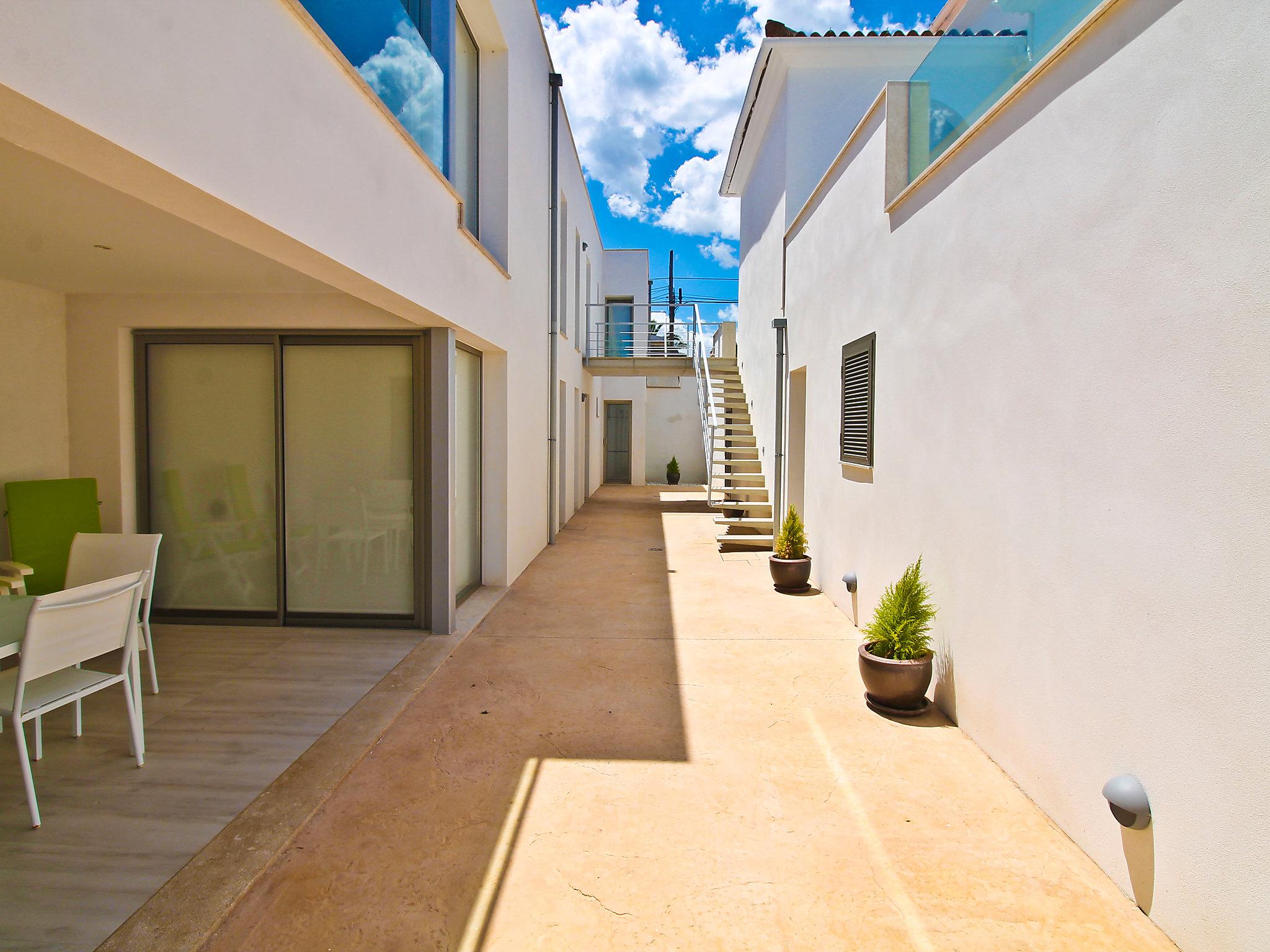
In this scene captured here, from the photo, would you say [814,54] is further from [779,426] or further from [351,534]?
[351,534]

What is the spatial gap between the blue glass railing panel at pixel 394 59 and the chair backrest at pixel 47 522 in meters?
3.17

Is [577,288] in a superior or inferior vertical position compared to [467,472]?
superior

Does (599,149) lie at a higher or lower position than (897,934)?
higher

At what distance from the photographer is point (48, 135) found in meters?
1.60

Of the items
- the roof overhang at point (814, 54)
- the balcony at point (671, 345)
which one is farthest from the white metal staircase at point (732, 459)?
the roof overhang at point (814, 54)

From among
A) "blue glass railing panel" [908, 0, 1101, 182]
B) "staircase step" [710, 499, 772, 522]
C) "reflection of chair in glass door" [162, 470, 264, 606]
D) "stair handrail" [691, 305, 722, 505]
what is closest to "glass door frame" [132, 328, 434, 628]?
"reflection of chair in glass door" [162, 470, 264, 606]

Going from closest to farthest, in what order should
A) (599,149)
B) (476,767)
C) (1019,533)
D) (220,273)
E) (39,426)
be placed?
1. (1019,533)
2. (476,767)
3. (220,273)
4. (39,426)
5. (599,149)

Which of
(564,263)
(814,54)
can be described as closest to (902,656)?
(814,54)

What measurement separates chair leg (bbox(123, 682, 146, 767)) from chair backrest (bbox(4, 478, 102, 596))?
Answer: 1702 millimetres

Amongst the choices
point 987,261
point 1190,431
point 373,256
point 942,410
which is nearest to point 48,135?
point 373,256

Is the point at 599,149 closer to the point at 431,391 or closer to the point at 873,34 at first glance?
the point at 873,34

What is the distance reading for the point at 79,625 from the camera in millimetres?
2637

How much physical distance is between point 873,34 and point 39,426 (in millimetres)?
8715

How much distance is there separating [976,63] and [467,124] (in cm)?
383
